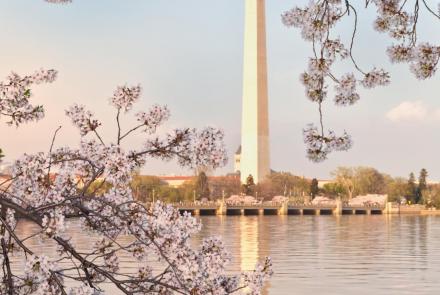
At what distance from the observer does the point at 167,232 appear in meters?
4.48

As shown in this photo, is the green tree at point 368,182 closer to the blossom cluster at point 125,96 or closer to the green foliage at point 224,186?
the green foliage at point 224,186

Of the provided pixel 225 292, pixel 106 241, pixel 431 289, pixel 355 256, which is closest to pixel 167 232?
pixel 225 292

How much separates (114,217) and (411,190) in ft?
380

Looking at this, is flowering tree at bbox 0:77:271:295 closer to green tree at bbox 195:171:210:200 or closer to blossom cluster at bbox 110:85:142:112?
blossom cluster at bbox 110:85:142:112

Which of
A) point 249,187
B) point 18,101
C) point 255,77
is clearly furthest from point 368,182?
point 18,101

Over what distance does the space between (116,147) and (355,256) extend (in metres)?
36.4

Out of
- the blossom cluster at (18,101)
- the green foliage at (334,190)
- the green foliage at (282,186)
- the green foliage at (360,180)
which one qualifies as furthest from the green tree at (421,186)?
the blossom cluster at (18,101)

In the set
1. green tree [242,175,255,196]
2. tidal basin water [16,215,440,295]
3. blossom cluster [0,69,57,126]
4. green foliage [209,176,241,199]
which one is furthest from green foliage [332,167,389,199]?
blossom cluster [0,69,57,126]

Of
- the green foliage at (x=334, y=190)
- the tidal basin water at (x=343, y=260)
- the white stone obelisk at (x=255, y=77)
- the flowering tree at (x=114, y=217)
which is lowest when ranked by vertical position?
the tidal basin water at (x=343, y=260)

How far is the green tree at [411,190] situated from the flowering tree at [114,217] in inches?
4513

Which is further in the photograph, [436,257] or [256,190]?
[256,190]

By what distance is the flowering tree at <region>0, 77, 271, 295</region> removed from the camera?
171 inches

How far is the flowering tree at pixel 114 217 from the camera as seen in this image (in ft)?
14.3

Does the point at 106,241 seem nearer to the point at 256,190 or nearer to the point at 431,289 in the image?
the point at 431,289
